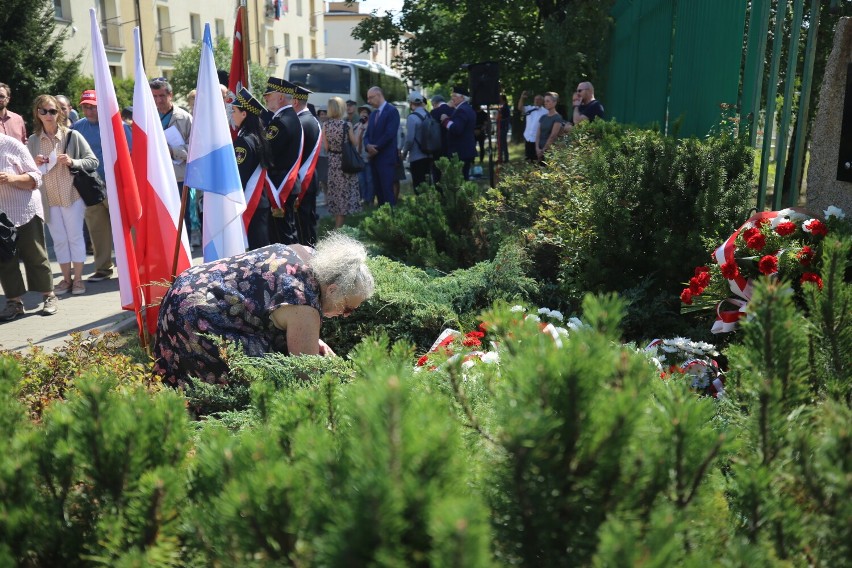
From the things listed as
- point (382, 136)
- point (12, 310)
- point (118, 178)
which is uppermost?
point (118, 178)

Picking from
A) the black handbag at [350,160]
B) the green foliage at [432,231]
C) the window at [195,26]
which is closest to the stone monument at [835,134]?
the green foliage at [432,231]

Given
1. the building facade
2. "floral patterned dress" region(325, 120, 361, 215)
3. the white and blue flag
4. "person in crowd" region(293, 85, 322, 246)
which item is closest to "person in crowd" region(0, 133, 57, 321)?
the white and blue flag

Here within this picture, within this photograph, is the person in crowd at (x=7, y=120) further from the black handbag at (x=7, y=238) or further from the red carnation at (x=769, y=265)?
the red carnation at (x=769, y=265)

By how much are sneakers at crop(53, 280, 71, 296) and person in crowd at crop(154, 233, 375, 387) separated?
457cm

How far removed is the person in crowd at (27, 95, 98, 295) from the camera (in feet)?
23.6

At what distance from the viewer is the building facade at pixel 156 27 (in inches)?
1069

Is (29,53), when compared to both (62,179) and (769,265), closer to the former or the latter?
(62,179)

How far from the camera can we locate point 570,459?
1.17m

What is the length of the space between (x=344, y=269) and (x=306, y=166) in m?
4.42

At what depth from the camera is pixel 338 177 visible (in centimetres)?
1092

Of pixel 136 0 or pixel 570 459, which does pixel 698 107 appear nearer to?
pixel 570 459

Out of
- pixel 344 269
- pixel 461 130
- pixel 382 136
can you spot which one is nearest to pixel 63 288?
pixel 344 269

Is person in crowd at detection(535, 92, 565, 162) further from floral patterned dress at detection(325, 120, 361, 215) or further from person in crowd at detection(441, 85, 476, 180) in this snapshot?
floral patterned dress at detection(325, 120, 361, 215)

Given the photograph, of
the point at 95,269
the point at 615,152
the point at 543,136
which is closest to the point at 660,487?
the point at 615,152
